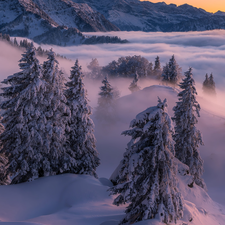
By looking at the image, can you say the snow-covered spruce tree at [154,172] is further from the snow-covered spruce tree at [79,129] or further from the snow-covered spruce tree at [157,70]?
the snow-covered spruce tree at [157,70]

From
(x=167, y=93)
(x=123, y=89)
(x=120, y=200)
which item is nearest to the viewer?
(x=120, y=200)

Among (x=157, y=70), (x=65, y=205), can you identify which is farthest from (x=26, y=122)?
(x=157, y=70)

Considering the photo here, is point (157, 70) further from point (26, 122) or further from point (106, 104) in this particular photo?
point (26, 122)

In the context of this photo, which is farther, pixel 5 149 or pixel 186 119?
pixel 186 119

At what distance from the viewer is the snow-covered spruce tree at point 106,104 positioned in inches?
1717

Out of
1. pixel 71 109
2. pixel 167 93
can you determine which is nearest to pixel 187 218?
pixel 71 109

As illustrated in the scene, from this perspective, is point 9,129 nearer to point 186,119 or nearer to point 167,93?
point 186,119

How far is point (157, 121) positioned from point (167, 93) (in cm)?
4864

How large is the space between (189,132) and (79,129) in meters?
13.3

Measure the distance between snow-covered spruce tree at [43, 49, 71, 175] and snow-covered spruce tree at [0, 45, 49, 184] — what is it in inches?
20.5

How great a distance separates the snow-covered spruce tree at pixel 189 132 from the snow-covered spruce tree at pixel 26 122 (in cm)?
1630

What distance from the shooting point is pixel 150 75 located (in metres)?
91.2

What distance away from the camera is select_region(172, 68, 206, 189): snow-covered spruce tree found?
24844mm

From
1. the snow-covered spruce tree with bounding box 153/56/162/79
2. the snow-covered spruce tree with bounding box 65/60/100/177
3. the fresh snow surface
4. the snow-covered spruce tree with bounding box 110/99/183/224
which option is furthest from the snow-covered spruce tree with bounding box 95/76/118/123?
the snow-covered spruce tree with bounding box 153/56/162/79
